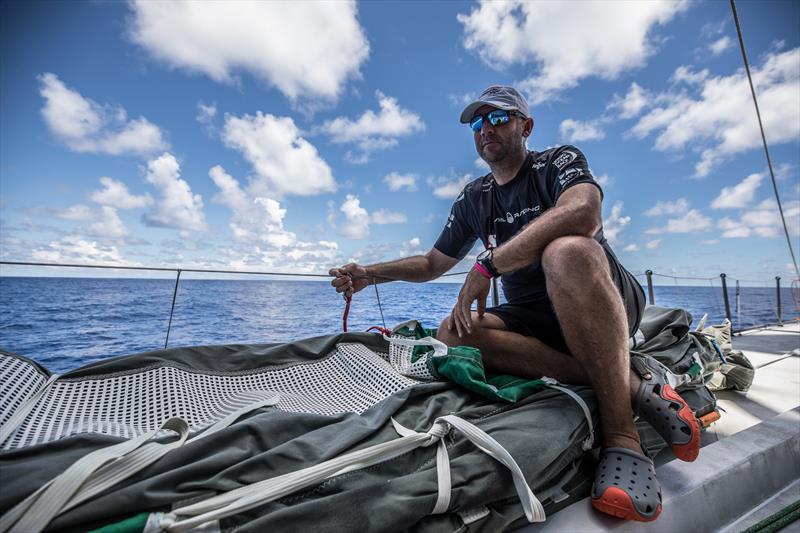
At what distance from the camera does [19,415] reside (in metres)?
0.73

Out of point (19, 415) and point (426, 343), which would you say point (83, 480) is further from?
point (426, 343)

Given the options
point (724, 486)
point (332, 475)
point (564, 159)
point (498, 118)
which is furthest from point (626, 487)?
point (498, 118)

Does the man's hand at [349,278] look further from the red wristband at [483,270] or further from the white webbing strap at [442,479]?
the white webbing strap at [442,479]

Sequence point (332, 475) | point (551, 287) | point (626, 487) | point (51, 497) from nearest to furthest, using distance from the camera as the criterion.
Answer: point (51, 497)
point (332, 475)
point (626, 487)
point (551, 287)

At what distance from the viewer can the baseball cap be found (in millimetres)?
1427

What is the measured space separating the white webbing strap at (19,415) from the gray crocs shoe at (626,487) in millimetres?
1090

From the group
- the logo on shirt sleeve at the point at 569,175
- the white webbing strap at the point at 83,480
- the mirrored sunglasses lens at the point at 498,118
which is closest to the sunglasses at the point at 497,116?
the mirrored sunglasses lens at the point at 498,118

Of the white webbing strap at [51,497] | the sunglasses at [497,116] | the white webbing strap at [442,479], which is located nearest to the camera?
the white webbing strap at [51,497]

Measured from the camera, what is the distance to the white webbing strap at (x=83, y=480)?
47 centimetres

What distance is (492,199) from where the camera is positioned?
5.07 feet

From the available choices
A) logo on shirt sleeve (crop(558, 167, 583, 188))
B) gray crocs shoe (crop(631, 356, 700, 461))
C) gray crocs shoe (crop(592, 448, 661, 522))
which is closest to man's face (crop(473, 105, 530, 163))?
logo on shirt sleeve (crop(558, 167, 583, 188))

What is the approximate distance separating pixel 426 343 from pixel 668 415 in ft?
2.11

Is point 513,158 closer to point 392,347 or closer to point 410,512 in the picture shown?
point 392,347

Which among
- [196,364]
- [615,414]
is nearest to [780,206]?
[615,414]
